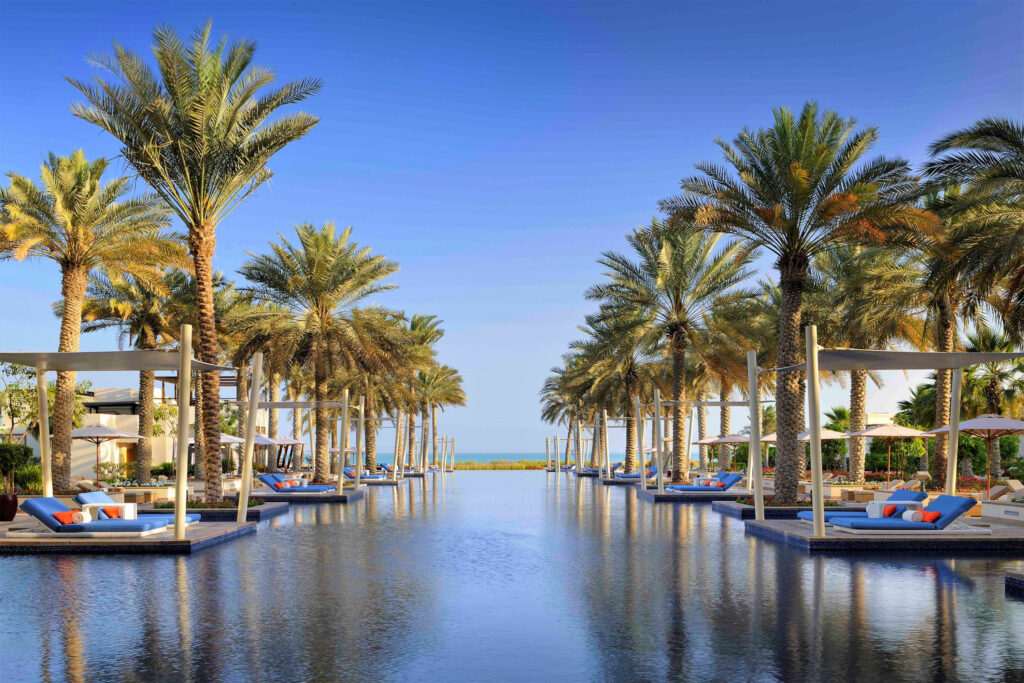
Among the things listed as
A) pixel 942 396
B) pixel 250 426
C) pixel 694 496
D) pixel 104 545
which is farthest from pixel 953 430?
pixel 104 545

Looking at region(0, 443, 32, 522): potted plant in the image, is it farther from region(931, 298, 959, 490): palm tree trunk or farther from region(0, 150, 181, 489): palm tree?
region(931, 298, 959, 490): palm tree trunk

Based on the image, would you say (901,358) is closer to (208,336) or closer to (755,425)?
(755,425)

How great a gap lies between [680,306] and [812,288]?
14.7 feet

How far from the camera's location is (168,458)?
52250mm

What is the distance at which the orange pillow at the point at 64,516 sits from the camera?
592 inches

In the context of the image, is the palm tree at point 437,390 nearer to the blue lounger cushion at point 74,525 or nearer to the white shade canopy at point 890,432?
the white shade canopy at point 890,432

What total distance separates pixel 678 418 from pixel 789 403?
37.4 feet

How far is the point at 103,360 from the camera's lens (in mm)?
16188

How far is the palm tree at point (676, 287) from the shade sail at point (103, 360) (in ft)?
55.3

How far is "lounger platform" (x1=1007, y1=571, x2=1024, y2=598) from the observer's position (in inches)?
398

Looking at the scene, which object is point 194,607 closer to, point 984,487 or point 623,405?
point 984,487

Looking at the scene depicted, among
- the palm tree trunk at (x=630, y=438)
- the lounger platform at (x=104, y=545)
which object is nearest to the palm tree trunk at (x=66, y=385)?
the lounger platform at (x=104, y=545)

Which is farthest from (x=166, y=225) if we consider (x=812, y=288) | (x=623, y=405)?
(x=623, y=405)

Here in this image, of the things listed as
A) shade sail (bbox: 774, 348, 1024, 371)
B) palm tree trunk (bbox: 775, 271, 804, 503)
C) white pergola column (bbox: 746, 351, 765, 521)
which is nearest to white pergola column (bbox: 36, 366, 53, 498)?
white pergola column (bbox: 746, 351, 765, 521)
